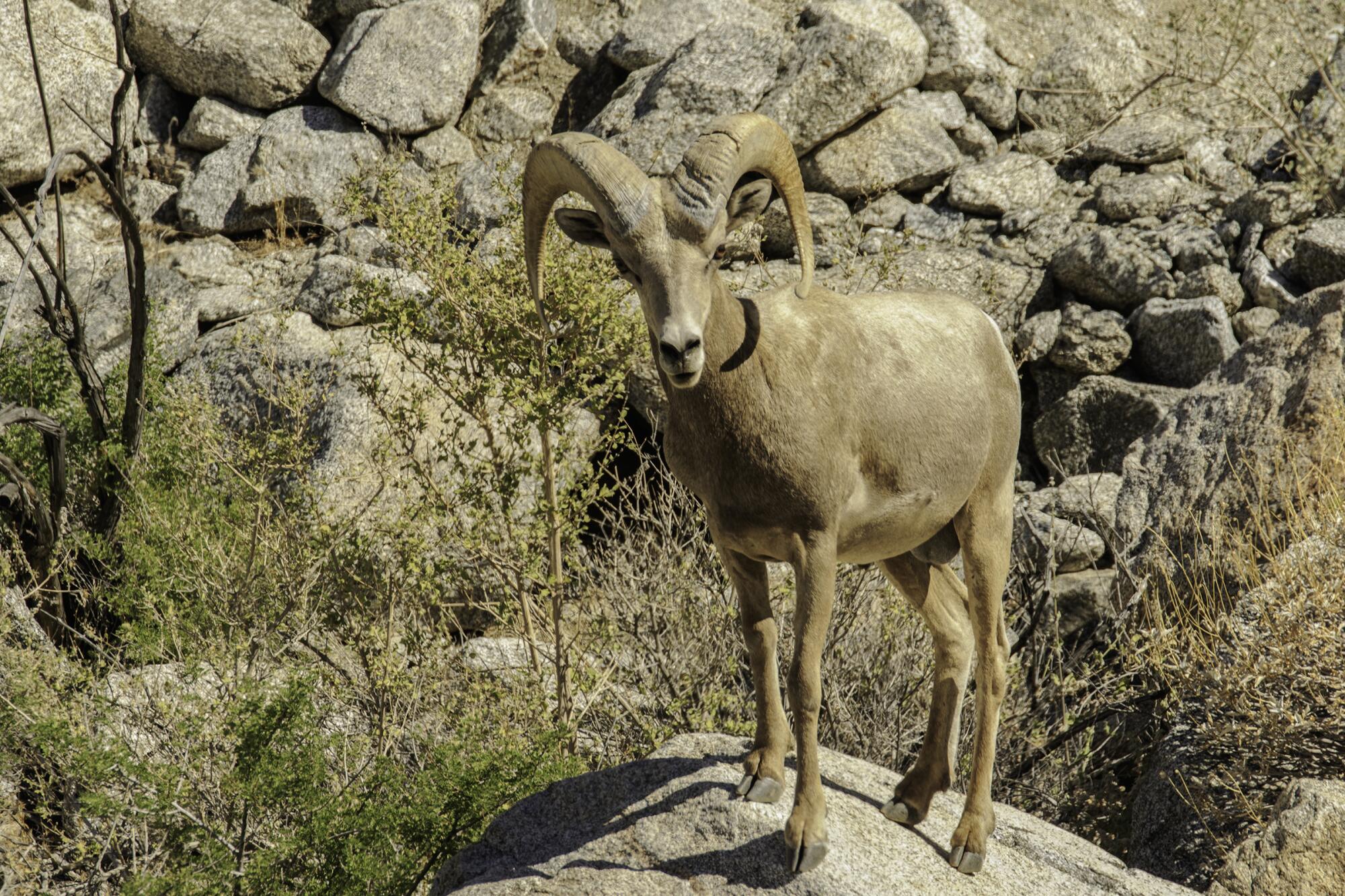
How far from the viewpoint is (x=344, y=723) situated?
24.9ft

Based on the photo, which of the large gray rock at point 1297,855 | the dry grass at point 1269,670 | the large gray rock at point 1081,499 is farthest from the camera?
the large gray rock at point 1081,499

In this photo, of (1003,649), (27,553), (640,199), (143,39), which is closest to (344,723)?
(27,553)

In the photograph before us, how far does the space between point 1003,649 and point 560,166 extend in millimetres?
2536

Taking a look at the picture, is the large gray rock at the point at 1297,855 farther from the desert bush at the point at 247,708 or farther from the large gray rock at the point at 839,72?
the large gray rock at the point at 839,72

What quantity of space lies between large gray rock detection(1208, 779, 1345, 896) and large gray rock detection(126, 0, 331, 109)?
12169 millimetres

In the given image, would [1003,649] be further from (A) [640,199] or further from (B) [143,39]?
(B) [143,39]

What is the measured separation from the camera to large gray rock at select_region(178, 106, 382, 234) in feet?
41.4

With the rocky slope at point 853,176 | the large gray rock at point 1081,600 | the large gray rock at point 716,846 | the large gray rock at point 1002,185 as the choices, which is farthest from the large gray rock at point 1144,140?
the large gray rock at point 716,846

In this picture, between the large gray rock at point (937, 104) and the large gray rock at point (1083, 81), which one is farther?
the large gray rock at point (1083, 81)

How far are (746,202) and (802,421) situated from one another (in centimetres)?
75

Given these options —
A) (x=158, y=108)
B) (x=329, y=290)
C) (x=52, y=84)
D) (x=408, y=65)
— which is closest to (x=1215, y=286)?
(x=329, y=290)

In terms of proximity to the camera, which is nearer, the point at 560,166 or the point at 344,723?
the point at 560,166

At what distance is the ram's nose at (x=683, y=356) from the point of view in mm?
Answer: 3521

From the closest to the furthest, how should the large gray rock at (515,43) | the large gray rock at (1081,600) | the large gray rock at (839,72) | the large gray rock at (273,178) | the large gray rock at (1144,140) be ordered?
1. the large gray rock at (1081,600)
2. the large gray rock at (839,72)
3. the large gray rock at (1144,140)
4. the large gray rock at (273,178)
5. the large gray rock at (515,43)
